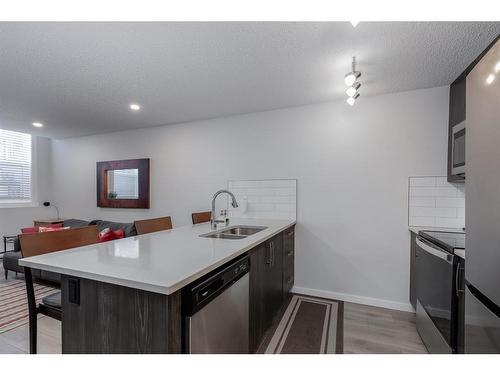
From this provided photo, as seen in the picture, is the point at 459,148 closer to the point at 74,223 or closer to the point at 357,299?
the point at 357,299

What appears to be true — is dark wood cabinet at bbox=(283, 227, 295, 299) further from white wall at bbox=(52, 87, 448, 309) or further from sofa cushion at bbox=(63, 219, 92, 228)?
sofa cushion at bbox=(63, 219, 92, 228)

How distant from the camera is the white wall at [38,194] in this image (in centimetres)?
421

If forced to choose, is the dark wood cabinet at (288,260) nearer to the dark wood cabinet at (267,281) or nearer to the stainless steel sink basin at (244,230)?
the dark wood cabinet at (267,281)

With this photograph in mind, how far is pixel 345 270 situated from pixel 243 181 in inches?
63.9

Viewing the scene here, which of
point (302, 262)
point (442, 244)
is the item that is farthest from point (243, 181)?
point (442, 244)

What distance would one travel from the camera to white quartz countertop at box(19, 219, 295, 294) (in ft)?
3.07

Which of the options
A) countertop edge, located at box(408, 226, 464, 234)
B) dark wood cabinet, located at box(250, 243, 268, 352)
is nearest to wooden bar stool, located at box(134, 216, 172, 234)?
dark wood cabinet, located at box(250, 243, 268, 352)

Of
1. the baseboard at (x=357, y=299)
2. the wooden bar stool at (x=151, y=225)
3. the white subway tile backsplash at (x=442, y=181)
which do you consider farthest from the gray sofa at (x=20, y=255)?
the white subway tile backsplash at (x=442, y=181)

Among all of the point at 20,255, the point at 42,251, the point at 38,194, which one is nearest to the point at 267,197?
the point at 42,251

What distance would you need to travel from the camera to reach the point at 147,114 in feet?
10.6

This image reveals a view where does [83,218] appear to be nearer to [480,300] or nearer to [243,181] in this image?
[243,181]

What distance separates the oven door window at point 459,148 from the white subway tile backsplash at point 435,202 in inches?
11.9

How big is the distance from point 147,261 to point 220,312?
443 millimetres

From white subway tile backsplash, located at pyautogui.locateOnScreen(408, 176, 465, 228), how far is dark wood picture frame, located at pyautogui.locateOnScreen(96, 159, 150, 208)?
3.62m
